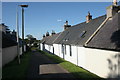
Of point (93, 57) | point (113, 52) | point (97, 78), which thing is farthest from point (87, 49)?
point (113, 52)

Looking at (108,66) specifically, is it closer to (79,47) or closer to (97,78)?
(97,78)

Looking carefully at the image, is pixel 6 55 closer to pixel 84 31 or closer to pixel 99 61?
pixel 84 31

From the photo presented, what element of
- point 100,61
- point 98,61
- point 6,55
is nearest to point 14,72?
point 6,55

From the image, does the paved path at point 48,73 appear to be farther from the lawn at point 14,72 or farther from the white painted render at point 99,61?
the white painted render at point 99,61

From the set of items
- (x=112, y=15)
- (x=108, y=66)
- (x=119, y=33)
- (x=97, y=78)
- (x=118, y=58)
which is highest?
(x=112, y=15)

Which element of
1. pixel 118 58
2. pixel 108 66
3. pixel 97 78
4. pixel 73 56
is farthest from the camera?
pixel 73 56

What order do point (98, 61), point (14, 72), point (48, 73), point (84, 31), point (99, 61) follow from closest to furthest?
1. point (99, 61)
2. point (98, 61)
3. point (48, 73)
4. point (14, 72)
5. point (84, 31)

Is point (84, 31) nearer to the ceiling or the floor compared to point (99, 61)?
nearer to the ceiling

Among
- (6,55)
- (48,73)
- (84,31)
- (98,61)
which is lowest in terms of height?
(48,73)

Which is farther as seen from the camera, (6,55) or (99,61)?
(6,55)

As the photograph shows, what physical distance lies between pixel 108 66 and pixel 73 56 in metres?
9.48

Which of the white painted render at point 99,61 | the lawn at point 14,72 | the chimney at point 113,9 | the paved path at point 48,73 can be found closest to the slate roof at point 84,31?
the white painted render at point 99,61

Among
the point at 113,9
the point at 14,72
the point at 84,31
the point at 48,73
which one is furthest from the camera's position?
the point at 84,31

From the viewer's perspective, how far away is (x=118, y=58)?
966 cm
